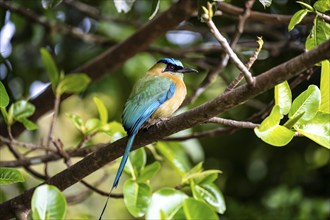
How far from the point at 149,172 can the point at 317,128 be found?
2.77 ft

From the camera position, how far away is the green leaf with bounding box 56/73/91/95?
10.5 feet

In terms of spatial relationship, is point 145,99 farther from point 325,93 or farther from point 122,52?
point 325,93

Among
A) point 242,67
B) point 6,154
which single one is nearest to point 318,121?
point 242,67

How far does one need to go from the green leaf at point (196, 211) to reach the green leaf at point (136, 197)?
474 mm

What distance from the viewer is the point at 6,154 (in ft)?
17.2

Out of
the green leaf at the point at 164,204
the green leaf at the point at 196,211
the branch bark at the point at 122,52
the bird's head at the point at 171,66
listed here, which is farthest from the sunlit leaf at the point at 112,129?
the green leaf at the point at 196,211

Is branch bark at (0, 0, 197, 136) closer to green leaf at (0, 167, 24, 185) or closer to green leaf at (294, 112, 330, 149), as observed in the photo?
green leaf at (0, 167, 24, 185)

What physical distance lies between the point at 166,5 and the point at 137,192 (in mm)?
2019

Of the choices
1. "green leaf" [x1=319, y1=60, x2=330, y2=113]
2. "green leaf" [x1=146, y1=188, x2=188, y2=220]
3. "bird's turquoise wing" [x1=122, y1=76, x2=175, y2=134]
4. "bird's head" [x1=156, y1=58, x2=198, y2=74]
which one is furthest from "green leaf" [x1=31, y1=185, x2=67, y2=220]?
"bird's head" [x1=156, y1=58, x2=198, y2=74]

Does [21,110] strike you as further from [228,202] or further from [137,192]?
[228,202]

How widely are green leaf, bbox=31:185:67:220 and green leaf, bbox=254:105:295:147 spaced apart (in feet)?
2.03

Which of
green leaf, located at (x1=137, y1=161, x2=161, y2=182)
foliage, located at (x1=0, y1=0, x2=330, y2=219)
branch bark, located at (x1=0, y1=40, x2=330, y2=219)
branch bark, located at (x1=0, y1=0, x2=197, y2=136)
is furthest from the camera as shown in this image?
branch bark, located at (x1=0, y1=0, x2=197, y2=136)

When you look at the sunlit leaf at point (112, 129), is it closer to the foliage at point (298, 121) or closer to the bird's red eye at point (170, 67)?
the bird's red eye at point (170, 67)

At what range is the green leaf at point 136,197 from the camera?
242cm
